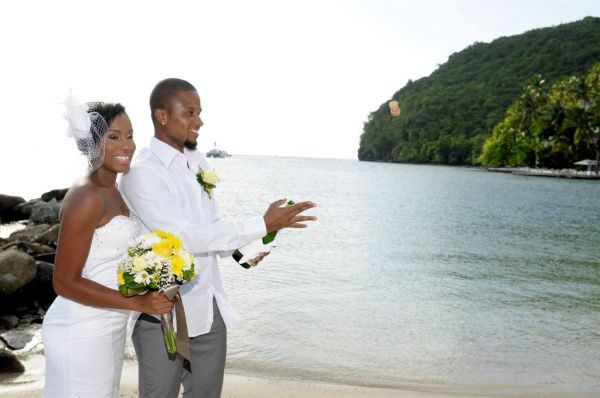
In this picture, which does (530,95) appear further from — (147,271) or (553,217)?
(147,271)

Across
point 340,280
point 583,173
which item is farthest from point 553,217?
point 583,173

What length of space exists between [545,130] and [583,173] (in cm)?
964

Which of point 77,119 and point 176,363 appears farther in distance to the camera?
point 176,363

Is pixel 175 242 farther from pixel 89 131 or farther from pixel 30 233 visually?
pixel 30 233

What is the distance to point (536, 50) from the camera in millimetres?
145250

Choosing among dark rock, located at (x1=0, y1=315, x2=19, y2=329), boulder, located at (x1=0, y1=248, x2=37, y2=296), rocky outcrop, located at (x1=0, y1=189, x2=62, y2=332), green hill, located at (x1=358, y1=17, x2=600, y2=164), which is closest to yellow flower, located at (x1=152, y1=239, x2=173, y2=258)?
rocky outcrop, located at (x1=0, y1=189, x2=62, y2=332)

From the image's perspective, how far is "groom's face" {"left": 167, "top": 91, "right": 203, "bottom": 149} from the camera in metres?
2.79

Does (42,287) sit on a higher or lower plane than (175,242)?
lower

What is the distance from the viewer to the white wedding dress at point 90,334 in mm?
2520

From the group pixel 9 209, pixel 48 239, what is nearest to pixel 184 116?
pixel 48 239

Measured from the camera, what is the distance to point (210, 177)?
2904 mm

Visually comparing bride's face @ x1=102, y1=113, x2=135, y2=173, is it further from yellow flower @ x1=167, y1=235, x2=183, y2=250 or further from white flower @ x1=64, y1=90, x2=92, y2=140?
yellow flower @ x1=167, y1=235, x2=183, y2=250

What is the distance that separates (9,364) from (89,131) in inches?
176

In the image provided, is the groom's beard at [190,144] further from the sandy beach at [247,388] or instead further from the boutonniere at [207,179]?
the sandy beach at [247,388]
